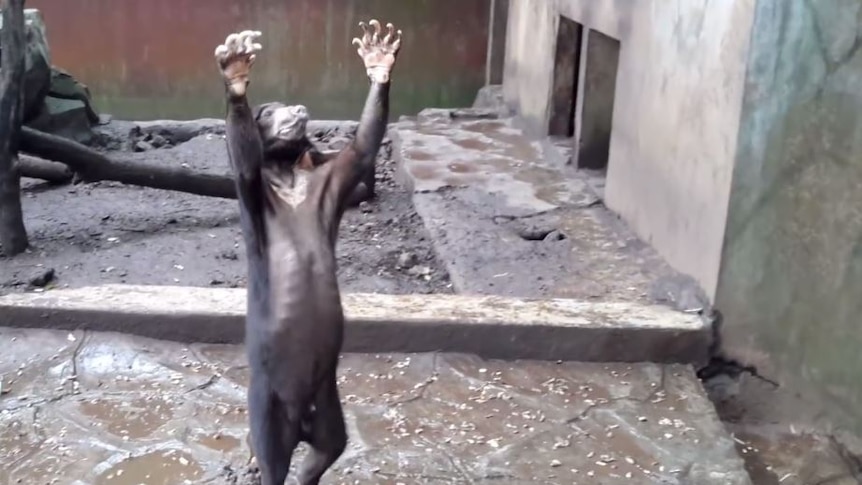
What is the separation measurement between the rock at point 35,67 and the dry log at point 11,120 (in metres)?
2.02

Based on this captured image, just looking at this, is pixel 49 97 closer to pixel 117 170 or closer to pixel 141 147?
pixel 141 147

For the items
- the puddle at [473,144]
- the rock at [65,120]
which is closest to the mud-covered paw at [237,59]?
the puddle at [473,144]

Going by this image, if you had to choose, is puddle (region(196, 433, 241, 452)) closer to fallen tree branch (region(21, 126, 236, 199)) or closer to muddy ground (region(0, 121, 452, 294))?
muddy ground (region(0, 121, 452, 294))

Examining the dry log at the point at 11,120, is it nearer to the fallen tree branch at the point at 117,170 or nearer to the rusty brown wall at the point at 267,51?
the fallen tree branch at the point at 117,170

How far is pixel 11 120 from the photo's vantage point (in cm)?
473

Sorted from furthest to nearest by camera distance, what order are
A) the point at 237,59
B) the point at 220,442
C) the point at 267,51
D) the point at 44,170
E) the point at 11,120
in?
the point at 267,51 → the point at 44,170 → the point at 11,120 → the point at 220,442 → the point at 237,59

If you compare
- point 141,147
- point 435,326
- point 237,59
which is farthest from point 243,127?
point 141,147

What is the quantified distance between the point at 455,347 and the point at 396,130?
3.96 m

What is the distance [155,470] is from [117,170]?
120 inches

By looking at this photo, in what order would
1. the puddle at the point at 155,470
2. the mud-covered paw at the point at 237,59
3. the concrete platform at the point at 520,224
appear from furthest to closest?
the concrete platform at the point at 520,224 → the puddle at the point at 155,470 → the mud-covered paw at the point at 237,59

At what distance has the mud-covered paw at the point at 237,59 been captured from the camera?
207 centimetres

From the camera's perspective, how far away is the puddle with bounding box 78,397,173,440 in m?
3.18

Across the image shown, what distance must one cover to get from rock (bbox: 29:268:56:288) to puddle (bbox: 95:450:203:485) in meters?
1.71

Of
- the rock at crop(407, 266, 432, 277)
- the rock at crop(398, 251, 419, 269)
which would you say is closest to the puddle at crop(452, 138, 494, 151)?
the rock at crop(398, 251, 419, 269)
